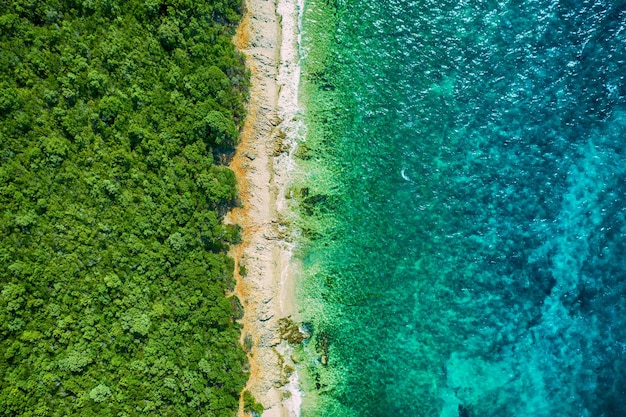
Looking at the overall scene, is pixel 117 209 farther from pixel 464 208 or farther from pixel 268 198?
pixel 464 208

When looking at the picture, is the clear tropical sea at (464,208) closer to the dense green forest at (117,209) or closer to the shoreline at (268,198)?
the shoreline at (268,198)

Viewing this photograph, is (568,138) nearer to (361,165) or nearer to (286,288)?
(361,165)

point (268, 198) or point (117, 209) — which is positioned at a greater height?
point (268, 198)

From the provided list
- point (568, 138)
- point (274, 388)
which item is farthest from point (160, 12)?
point (568, 138)

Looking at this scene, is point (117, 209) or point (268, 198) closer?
point (117, 209)

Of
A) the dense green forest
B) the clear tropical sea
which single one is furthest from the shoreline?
the dense green forest

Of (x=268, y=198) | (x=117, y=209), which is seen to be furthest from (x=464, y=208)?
(x=117, y=209)
